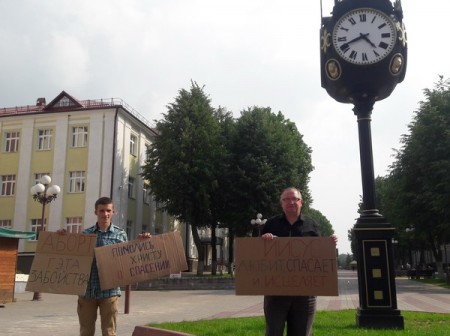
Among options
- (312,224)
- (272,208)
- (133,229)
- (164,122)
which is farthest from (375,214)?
(133,229)

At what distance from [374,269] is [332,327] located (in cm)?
127

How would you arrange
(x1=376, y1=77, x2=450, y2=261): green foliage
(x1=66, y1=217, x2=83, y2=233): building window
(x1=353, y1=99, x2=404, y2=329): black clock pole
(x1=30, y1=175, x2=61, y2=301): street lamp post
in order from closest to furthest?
(x1=353, y1=99, x2=404, y2=329): black clock pole → (x1=30, y1=175, x2=61, y2=301): street lamp post → (x1=376, y1=77, x2=450, y2=261): green foliage → (x1=66, y1=217, x2=83, y2=233): building window

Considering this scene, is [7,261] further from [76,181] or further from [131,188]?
[131,188]

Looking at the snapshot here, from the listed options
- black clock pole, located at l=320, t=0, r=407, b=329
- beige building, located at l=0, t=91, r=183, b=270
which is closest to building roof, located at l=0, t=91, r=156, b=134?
beige building, located at l=0, t=91, r=183, b=270

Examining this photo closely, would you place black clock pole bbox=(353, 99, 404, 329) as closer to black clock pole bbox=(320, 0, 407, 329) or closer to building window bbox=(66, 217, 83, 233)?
black clock pole bbox=(320, 0, 407, 329)

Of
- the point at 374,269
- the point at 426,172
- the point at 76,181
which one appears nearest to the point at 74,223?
the point at 76,181

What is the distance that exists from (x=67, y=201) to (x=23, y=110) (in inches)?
359

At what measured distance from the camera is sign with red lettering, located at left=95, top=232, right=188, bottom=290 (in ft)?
17.3

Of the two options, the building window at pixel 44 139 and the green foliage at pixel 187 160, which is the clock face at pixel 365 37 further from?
the building window at pixel 44 139

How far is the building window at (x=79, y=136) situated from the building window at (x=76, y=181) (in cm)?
218

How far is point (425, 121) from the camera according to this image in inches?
1150

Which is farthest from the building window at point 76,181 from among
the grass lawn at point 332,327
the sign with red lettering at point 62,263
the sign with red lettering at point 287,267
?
the sign with red lettering at point 287,267

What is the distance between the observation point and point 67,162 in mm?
35000

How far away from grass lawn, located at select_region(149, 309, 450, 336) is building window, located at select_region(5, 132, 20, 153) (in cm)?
3123
